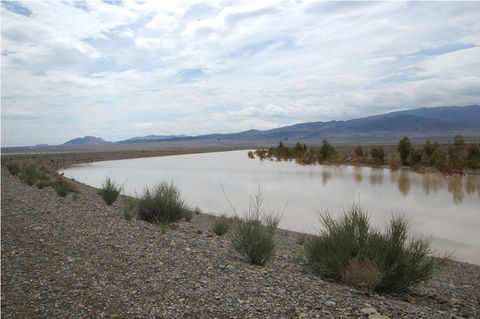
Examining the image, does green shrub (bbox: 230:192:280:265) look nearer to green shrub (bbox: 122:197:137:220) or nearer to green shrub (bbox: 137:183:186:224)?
green shrub (bbox: 137:183:186:224)

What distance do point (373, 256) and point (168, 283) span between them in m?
2.78

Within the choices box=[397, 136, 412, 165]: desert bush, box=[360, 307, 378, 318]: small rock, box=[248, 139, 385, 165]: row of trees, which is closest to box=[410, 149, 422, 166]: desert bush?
box=[397, 136, 412, 165]: desert bush

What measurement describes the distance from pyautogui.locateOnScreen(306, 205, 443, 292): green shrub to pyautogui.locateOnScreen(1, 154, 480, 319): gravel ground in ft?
0.76

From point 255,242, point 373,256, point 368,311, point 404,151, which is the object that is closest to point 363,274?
point 373,256

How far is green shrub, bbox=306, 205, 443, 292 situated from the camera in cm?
520

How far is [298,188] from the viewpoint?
828 inches

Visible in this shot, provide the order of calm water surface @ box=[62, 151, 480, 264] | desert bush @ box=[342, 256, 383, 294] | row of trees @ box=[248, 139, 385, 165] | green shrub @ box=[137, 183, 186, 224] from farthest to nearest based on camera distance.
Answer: row of trees @ box=[248, 139, 385, 165] < calm water surface @ box=[62, 151, 480, 264] < green shrub @ box=[137, 183, 186, 224] < desert bush @ box=[342, 256, 383, 294]

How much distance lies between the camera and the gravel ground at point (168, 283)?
13.0ft

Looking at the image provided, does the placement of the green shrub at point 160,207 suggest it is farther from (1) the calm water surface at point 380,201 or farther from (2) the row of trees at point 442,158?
(2) the row of trees at point 442,158

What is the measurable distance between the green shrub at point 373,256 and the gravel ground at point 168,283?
0.23 m

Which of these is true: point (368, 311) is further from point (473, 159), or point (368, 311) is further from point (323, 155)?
point (323, 155)

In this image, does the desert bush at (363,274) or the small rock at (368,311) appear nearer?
the small rock at (368,311)

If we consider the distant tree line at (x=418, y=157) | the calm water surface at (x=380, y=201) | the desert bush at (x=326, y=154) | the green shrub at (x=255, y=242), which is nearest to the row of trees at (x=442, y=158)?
the distant tree line at (x=418, y=157)

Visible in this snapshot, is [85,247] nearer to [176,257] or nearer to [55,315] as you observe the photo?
[176,257]
